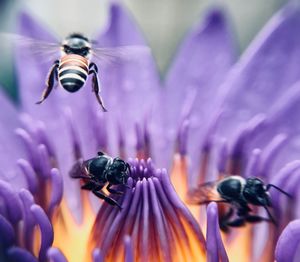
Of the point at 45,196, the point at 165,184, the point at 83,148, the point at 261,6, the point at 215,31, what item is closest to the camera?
the point at 165,184

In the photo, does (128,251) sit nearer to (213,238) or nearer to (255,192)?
(213,238)

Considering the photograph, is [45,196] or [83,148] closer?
[45,196]

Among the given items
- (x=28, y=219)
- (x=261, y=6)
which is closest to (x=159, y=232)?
(x=28, y=219)

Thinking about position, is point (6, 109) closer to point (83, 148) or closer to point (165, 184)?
point (83, 148)

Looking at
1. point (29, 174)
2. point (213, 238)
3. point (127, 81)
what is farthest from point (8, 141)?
point (213, 238)

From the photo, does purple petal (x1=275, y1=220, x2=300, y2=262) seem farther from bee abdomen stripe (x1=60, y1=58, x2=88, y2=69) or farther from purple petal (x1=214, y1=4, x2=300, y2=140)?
purple petal (x1=214, y1=4, x2=300, y2=140)

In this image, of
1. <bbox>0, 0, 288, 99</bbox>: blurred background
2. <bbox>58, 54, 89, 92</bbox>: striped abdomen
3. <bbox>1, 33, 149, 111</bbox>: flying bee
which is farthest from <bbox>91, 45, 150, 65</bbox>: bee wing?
<bbox>0, 0, 288, 99</bbox>: blurred background
